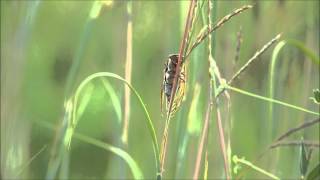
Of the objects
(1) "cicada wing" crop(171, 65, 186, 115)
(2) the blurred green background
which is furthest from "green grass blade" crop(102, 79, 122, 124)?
(1) "cicada wing" crop(171, 65, 186, 115)

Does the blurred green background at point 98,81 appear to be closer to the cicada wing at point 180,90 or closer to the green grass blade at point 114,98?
the green grass blade at point 114,98

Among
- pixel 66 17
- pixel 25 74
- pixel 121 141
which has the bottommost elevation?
pixel 121 141

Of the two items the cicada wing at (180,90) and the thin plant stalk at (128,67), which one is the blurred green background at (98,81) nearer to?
the thin plant stalk at (128,67)

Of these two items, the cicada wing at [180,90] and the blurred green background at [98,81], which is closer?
the cicada wing at [180,90]

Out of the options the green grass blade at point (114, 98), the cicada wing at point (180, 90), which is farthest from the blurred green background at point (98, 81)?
the cicada wing at point (180, 90)

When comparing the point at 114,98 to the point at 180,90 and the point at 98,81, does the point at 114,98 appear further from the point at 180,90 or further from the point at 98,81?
the point at 180,90

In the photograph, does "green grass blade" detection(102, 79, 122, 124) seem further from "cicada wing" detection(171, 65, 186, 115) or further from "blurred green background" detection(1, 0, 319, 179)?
"cicada wing" detection(171, 65, 186, 115)

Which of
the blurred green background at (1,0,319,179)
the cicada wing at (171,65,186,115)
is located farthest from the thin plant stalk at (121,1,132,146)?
the cicada wing at (171,65,186,115)

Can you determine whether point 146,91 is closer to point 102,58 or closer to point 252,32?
point 102,58

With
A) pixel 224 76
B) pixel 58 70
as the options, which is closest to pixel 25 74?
pixel 58 70

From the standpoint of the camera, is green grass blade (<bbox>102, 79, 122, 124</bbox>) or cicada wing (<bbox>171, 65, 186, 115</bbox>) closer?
cicada wing (<bbox>171, 65, 186, 115</bbox>)

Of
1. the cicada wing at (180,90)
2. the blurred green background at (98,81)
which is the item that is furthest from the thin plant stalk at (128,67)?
the cicada wing at (180,90)
